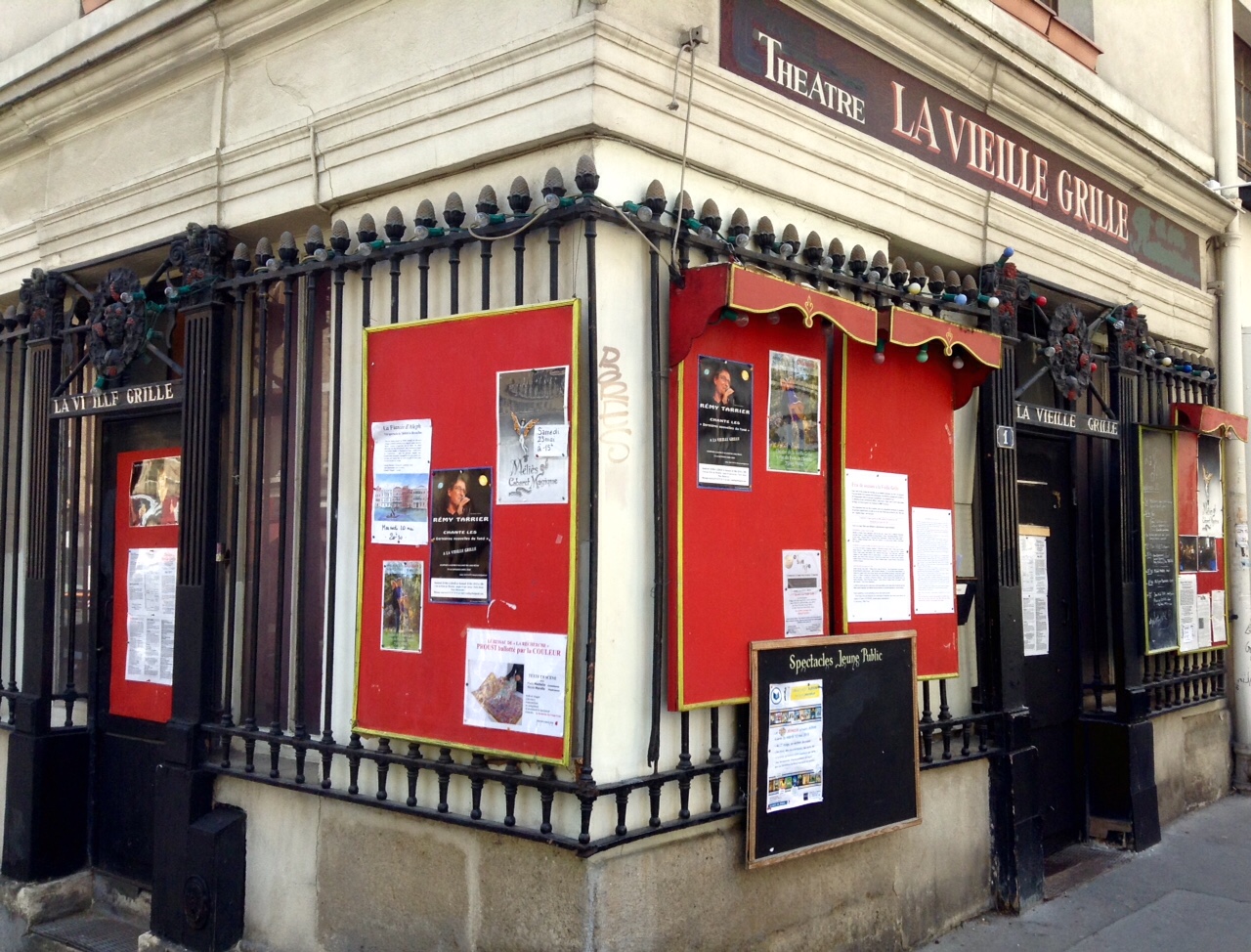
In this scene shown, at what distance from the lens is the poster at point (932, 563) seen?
5.43 m

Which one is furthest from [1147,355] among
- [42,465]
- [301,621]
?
[42,465]

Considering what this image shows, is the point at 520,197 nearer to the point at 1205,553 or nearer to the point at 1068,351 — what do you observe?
the point at 1068,351

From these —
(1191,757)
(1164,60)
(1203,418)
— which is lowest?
(1191,757)

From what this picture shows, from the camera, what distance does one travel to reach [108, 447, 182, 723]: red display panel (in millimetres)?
6012

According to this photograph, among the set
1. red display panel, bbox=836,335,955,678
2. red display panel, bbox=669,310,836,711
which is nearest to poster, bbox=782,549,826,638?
red display panel, bbox=669,310,836,711

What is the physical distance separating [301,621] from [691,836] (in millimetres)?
1995

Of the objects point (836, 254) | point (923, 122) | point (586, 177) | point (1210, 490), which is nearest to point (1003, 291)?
point (923, 122)

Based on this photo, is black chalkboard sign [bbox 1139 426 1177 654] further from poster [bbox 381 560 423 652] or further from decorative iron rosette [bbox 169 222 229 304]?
decorative iron rosette [bbox 169 222 229 304]

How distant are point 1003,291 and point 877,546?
6.76ft

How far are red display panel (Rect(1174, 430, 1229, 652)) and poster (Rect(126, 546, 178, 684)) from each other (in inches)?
258

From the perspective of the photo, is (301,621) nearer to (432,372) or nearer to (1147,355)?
(432,372)

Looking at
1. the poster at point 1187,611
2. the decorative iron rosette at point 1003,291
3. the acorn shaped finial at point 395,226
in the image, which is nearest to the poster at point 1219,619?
the poster at point 1187,611

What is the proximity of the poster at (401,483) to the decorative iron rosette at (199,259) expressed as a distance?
1.64 meters

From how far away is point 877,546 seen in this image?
5180 millimetres
